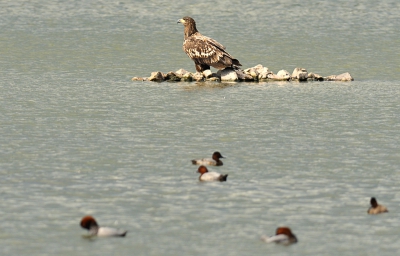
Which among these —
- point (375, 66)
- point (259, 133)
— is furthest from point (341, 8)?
point (259, 133)

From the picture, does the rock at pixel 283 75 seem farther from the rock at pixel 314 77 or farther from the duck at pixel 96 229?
the duck at pixel 96 229

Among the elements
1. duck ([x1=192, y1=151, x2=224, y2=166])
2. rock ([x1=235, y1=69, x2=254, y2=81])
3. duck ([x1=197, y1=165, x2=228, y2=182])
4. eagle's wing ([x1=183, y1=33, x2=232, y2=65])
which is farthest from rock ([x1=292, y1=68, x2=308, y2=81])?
duck ([x1=197, y1=165, x2=228, y2=182])

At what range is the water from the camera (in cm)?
1598

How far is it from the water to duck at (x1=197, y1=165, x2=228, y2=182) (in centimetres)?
23

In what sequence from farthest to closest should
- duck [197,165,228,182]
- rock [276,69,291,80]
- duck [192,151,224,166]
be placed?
rock [276,69,291,80]
duck [192,151,224,166]
duck [197,165,228,182]

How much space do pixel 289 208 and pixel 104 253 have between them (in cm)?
405

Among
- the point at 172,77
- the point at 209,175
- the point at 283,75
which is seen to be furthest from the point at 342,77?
the point at 209,175

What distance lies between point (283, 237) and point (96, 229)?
9.89 ft

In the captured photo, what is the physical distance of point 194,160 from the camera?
2069cm

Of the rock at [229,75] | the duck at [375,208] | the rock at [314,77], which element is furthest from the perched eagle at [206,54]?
the duck at [375,208]

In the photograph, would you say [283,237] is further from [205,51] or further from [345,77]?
[345,77]

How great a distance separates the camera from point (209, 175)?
62.6 feet

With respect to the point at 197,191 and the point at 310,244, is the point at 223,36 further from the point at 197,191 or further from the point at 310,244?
the point at 310,244

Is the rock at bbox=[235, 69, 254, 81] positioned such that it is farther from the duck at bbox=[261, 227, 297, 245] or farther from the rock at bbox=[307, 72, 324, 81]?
the duck at bbox=[261, 227, 297, 245]
